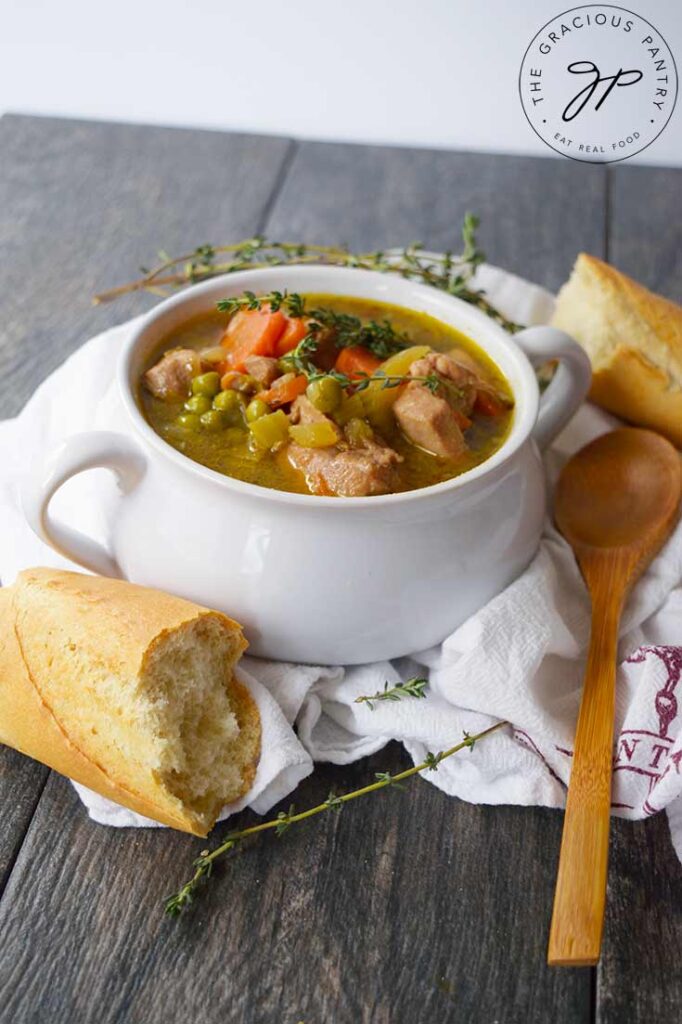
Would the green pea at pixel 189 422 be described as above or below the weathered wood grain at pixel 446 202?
above

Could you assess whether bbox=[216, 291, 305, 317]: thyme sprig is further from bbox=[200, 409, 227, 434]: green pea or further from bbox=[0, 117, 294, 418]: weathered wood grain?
bbox=[0, 117, 294, 418]: weathered wood grain

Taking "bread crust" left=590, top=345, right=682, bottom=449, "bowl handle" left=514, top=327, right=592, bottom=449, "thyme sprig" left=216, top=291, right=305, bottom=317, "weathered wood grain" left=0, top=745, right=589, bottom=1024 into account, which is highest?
"thyme sprig" left=216, top=291, right=305, bottom=317

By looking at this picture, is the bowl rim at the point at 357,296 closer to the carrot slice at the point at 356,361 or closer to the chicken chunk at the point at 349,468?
the chicken chunk at the point at 349,468

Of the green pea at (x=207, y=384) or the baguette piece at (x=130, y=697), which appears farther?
the green pea at (x=207, y=384)

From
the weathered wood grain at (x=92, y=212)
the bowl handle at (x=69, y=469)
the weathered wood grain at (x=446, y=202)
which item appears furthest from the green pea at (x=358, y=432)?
the weathered wood grain at (x=446, y=202)

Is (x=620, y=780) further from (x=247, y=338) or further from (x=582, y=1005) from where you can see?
(x=247, y=338)

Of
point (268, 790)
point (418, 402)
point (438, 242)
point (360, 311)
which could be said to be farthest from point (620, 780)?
point (438, 242)

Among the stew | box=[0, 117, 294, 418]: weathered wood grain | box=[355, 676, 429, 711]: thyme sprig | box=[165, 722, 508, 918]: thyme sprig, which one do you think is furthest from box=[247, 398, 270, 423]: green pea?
box=[0, 117, 294, 418]: weathered wood grain
